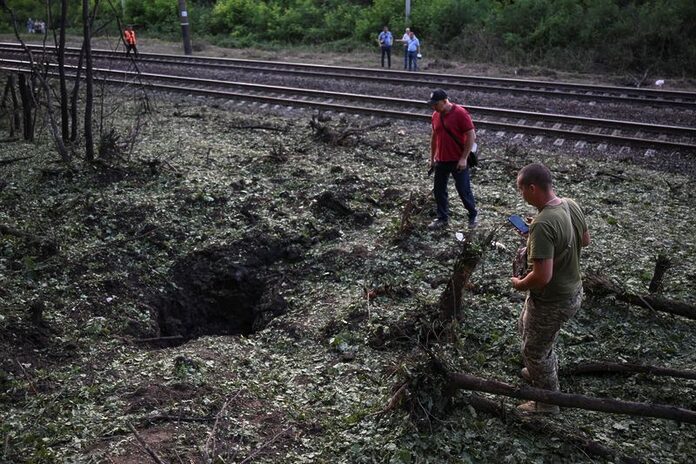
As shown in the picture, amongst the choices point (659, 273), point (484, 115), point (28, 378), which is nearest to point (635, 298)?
point (659, 273)

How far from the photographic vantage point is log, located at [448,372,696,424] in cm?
504

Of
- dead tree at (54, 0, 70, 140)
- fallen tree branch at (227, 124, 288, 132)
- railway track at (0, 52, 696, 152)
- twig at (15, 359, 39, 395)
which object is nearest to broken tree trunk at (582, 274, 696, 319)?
twig at (15, 359, 39, 395)

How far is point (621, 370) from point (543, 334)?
111 cm

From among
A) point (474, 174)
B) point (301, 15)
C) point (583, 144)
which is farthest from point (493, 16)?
point (474, 174)

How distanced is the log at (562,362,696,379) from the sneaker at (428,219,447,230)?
3.44 metres

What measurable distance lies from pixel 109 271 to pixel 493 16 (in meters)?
22.9

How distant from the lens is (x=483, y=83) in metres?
19.0

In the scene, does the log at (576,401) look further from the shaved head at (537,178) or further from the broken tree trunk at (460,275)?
the shaved head at (537,178)

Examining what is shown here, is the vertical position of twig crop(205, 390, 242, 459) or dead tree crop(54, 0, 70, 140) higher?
dead tree crop(54, 0, 70, 140)

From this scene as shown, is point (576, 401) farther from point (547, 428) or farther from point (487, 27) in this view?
point (487, 27)

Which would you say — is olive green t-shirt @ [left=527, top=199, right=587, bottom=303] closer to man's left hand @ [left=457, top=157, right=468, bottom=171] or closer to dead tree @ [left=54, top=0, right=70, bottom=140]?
man's left hand @ [left=457, top=157, right=468, bottom=171]

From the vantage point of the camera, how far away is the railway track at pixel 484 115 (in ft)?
44.7

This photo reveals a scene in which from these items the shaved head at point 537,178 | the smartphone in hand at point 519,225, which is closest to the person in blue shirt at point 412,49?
the smartphone in hand at point 519,225

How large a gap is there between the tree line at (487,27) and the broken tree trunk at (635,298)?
1625 centimetres
